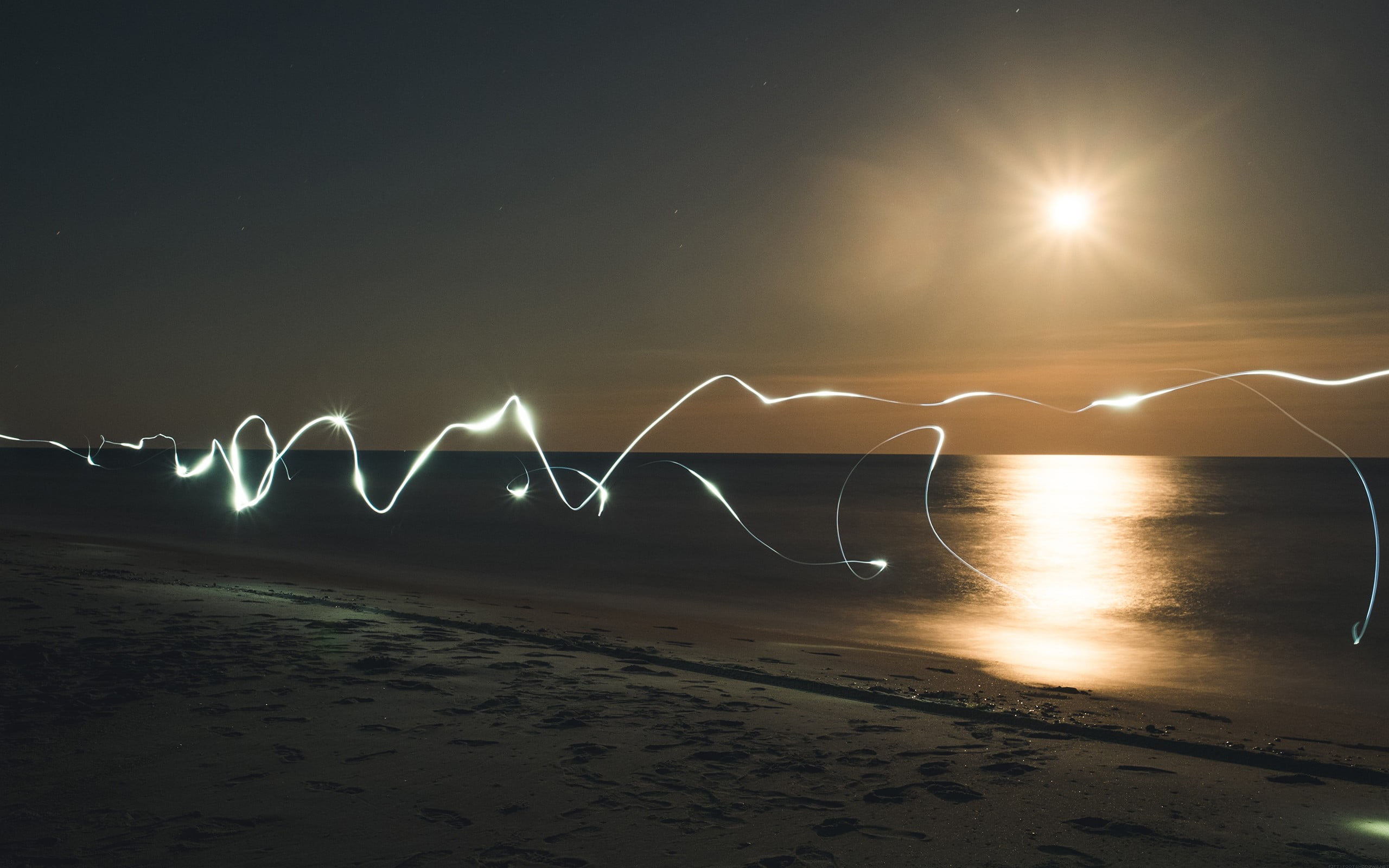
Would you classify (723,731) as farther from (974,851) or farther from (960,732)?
(974,851)

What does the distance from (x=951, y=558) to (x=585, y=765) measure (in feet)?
79.8

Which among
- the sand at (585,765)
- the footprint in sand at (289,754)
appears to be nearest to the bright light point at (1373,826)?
the sand at (585,765)

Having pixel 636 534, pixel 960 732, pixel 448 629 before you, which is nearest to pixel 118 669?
pixel 448 629

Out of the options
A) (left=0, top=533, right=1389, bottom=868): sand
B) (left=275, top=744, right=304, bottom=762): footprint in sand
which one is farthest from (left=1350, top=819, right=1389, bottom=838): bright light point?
(left=275, top=744, right=304, bottom=762): footprint in sand

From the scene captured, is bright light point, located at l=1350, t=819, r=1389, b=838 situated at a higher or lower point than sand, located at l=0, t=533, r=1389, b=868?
higher

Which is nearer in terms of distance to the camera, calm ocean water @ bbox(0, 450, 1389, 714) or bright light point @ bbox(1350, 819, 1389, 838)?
bright light point @ bbox(1350, 819, 1389, 838)

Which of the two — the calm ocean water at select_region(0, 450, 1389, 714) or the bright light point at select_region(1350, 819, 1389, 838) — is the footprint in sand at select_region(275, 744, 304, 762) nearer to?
the bright light point at select_region(1350, 819, 1389, 838)

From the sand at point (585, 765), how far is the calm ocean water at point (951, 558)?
444cm

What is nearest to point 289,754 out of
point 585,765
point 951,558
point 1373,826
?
point 585,765

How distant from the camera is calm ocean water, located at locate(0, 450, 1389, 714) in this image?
1416 cm

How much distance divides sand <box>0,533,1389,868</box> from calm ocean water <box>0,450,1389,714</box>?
14.6 feet

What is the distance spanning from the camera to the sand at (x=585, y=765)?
4039mm

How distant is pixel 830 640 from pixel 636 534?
20197 millimetres

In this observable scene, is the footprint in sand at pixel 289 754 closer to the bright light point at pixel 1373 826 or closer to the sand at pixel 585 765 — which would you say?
the sand at pixel 585 765
